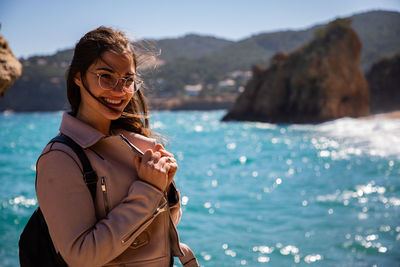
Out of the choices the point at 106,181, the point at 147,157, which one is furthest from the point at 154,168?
the point at 106,181

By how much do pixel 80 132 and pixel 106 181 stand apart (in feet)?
0.61

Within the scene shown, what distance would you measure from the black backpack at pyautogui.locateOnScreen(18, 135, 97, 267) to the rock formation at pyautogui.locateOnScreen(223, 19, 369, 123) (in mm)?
30656

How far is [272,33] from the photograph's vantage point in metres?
118

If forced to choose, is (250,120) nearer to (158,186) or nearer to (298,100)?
(298,100)

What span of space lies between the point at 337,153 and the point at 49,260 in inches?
534

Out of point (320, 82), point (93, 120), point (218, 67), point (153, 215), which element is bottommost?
point (218, 67)

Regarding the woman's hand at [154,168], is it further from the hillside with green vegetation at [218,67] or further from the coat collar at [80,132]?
the hillside with green vegetation at [218,67]

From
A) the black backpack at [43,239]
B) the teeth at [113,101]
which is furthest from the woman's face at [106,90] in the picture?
the black backpack at [43,239]

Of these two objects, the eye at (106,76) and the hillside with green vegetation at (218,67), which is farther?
the hillside with green vegetation at (218,67)

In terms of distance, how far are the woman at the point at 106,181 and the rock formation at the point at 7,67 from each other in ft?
7.30

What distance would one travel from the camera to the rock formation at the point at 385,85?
3975cm

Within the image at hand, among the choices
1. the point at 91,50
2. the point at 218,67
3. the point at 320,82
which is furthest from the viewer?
the point at 218,67

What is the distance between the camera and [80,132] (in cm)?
122

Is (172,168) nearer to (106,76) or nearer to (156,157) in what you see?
(156,157)
